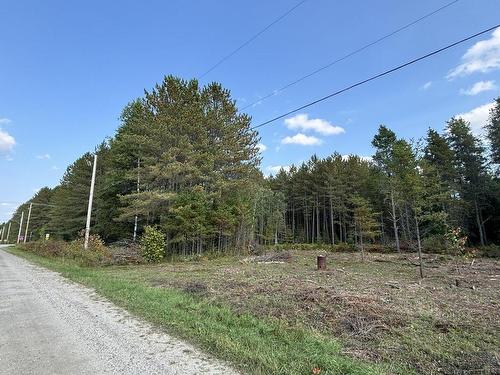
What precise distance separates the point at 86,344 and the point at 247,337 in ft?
7.60

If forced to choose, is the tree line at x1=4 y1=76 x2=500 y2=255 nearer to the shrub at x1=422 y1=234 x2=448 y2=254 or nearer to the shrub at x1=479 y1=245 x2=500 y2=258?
the shrub at x1=422 y1=234 x2=448 y2=254

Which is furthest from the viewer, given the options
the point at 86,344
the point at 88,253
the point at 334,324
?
the point at 88,253

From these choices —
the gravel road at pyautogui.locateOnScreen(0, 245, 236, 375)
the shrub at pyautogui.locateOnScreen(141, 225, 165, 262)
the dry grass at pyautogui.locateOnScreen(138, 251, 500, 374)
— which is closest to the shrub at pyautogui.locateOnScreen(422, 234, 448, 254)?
the dry grass at pyautogui.locateOnScreen(138, 251, 500, 374)

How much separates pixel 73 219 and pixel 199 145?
22.9 m

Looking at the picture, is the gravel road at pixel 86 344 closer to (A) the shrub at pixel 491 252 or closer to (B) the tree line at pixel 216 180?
(B) the tree line at pixel 216 180

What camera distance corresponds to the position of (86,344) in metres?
4.93

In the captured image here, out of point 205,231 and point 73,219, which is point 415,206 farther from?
point 73,219

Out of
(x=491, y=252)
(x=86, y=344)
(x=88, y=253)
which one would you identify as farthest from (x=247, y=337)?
(x=491, y=252)

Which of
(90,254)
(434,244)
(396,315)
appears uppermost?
(434,244)

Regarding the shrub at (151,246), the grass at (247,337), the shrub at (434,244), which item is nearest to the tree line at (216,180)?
the shrub at (434,244)

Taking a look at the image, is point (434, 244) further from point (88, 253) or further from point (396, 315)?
point (88, 253)

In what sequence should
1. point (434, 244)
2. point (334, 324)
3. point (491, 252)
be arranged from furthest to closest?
point (434, 244)
point (491, 252)
point (334, 324)

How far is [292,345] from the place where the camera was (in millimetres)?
4840

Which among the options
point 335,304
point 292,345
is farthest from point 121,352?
point 335,304
